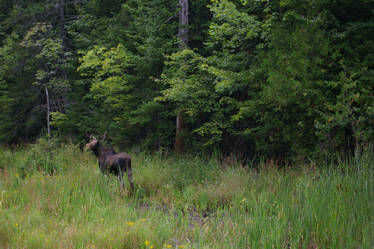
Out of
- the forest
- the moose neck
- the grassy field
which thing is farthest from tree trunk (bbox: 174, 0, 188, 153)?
the grassy field

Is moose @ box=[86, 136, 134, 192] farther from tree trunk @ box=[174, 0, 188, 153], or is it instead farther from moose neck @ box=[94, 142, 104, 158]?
tree trunk @ box=[174, 0, 188, 153]

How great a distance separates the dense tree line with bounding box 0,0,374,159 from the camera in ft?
24.5

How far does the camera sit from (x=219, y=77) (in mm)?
10281

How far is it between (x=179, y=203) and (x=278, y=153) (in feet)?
13.7

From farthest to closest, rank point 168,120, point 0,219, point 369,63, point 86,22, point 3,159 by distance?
1. point 86,22
2. point 168,120
3. point 3,159
4. point 369,63
5. point 0,219

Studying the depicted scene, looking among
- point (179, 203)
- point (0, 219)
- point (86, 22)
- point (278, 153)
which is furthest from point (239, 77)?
point (86, 22)

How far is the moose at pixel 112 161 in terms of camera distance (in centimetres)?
730

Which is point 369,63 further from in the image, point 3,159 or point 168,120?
point 3,159

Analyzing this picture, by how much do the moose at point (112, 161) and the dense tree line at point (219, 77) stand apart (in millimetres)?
3608

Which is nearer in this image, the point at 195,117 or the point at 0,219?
the point at 0,219

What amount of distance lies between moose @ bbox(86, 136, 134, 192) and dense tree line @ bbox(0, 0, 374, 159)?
361 cm

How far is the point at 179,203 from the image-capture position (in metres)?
6.48

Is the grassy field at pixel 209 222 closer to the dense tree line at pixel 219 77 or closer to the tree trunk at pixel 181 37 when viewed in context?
the dense tree line at pixel 219 77

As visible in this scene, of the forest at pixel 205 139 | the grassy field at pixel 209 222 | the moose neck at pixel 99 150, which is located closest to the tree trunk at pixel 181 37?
the forest at pixel 205 139
